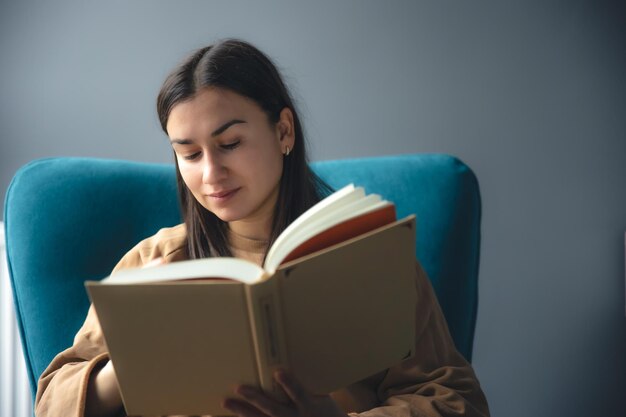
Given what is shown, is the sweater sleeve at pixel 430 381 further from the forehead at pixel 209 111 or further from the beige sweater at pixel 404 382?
the forehead at pixel 209 111

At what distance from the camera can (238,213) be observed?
1.00 metres

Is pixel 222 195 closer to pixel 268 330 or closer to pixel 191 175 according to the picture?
pixel 191 175

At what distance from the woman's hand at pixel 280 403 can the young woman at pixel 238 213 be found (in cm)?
16

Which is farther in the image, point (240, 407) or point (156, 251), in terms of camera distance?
point (156, 251)

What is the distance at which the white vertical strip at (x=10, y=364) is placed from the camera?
176cm

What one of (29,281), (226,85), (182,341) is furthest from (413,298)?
(29,281)

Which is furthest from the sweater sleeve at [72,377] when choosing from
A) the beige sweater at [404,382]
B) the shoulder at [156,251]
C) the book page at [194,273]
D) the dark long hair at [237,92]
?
the book page at [194,273]

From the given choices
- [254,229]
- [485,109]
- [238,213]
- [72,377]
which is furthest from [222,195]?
[485,109]

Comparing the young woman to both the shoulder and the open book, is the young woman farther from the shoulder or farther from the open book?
the open book

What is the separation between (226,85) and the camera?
1.01 meters

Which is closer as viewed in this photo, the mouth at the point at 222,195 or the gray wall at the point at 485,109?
the mouth at the point at 222,195

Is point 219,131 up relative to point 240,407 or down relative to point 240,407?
up

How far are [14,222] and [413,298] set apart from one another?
30.9 inches

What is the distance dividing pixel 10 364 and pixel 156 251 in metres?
0.97
